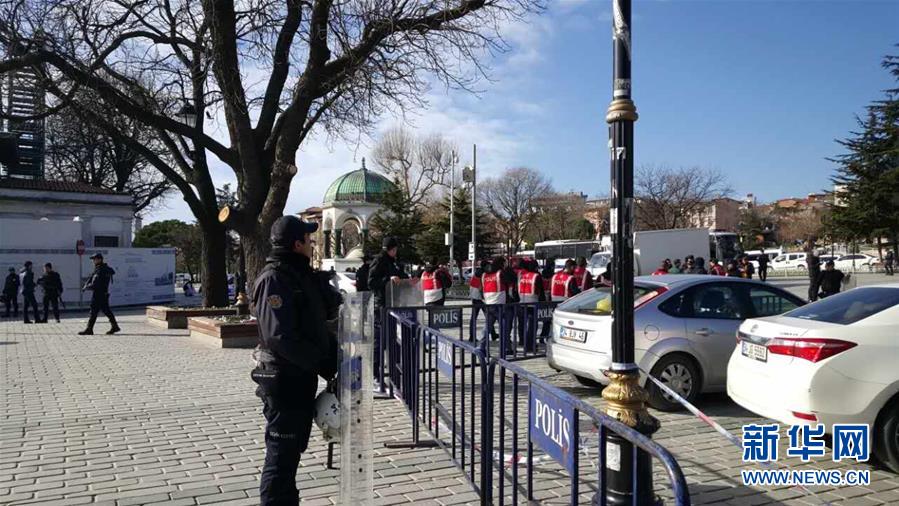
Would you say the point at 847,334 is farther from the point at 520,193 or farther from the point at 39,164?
the point at 520,193

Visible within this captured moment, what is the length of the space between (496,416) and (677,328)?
3279 mm

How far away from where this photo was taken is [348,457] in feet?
12.6

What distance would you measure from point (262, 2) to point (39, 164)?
3545 cm

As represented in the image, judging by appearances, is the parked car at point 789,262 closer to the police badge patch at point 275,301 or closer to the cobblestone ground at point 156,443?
the cobblestone ground at point 156,443

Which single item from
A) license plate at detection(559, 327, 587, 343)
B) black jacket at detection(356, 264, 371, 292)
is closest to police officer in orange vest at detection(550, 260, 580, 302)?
black jacket at detection(356, 264, 371, 292)

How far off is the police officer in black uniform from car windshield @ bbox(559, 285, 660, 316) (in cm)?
443

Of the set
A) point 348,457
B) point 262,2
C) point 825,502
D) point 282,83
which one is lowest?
point 825,502

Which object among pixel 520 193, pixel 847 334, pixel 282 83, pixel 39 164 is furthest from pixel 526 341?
pixel 520 193

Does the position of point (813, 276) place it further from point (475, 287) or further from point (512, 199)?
point (512, 199)

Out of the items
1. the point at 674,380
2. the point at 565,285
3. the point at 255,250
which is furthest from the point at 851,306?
the point at 255,250

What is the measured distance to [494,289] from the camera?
13219mm

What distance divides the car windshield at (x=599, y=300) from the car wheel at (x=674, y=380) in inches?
28.8

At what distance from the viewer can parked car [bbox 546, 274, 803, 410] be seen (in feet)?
24.5

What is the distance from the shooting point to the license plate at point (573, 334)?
25.5 ft
